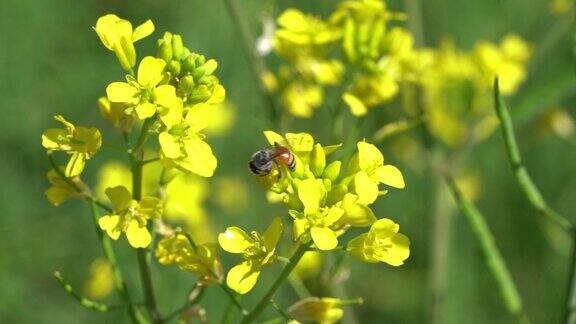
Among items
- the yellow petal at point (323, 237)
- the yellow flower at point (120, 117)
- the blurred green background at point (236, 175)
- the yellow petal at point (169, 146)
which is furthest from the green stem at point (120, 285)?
the blurred green background at point (236, 175)

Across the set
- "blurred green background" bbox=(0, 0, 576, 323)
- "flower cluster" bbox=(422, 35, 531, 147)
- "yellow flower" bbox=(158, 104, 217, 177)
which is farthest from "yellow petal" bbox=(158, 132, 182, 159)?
"blurred green background" bbox=(0, 0, 576, 323)

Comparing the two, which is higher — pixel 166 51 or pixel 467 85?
pixel 166 51

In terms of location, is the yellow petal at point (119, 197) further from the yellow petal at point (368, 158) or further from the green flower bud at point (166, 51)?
the yellow petal at point (368, 158)

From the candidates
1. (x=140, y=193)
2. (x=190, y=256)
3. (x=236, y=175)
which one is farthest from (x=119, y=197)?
(x=236, y=175)

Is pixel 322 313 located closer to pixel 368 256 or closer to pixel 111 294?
pixel 368 256

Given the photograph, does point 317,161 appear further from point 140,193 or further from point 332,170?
point 140,193

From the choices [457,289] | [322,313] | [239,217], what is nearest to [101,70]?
[239,217]

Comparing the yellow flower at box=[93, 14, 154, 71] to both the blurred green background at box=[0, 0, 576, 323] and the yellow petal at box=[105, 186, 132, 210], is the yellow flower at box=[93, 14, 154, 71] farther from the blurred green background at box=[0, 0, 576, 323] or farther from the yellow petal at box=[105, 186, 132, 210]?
the blurred green background at box=[0, 0, 576, 323]
